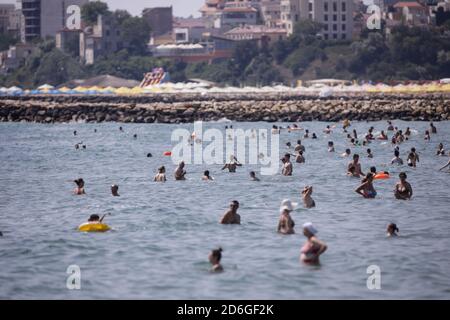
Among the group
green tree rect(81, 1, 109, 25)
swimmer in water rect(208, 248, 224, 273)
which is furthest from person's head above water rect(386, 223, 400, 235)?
green tree rect(81, 1, 109, 25)

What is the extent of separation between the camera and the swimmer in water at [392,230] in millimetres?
25120

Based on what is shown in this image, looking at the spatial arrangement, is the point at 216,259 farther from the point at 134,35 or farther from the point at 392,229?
the point at 134,35

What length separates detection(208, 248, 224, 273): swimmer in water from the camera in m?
21.4

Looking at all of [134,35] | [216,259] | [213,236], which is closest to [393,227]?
[213,236]

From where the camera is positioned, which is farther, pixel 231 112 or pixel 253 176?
pixel 231 112

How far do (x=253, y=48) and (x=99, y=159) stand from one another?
123 meters

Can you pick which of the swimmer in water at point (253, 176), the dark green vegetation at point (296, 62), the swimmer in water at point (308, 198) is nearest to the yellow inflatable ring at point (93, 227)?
the swimmer in water at point (308, 198)

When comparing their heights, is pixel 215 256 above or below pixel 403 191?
below

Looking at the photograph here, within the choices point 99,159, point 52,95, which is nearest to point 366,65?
point 52,95

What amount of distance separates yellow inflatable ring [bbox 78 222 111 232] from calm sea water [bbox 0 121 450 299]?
283mm

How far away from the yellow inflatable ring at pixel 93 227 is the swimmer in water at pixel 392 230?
6773 mm

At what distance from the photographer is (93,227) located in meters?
26.5

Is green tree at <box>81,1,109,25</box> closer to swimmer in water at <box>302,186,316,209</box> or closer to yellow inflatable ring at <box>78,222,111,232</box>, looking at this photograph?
swimmer in water at <box>302,186,316,209</box>

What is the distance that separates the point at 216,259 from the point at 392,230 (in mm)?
5516
